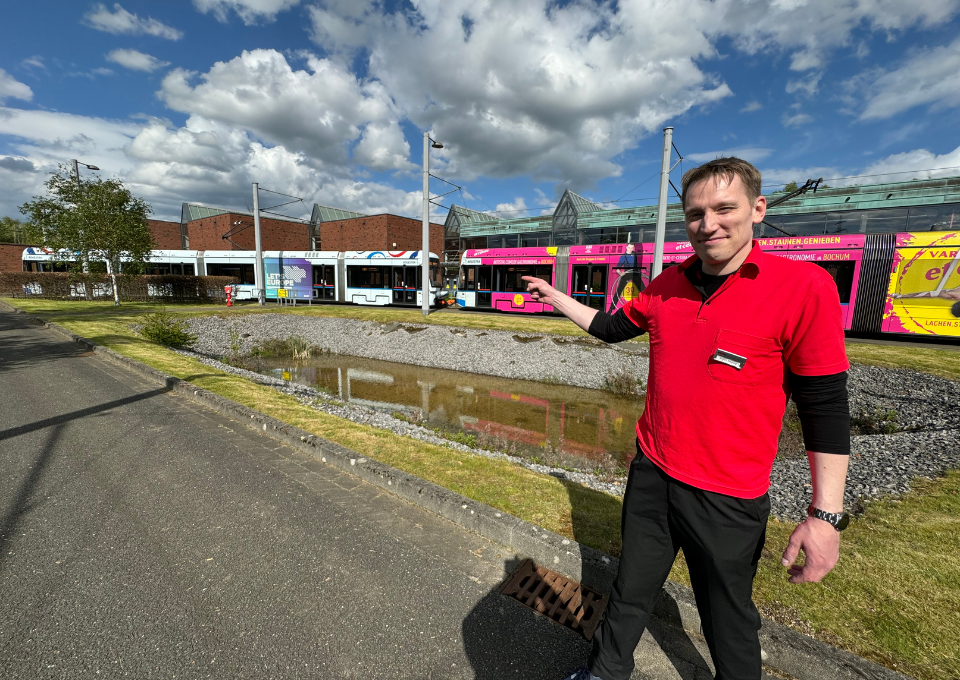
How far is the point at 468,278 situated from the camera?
21.1m

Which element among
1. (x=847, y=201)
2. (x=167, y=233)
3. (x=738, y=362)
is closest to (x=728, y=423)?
(x=738, y=362)

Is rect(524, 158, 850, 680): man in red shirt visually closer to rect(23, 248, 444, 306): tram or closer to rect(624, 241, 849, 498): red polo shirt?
rect(624, 241, 849, 498): red polo shirt

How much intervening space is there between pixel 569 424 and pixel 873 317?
1109 cm

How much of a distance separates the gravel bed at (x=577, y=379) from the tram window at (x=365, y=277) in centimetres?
471

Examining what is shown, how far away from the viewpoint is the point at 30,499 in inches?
146

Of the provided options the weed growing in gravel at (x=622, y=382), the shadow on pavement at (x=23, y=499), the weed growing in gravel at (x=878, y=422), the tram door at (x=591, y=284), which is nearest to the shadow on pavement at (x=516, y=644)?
the shadow on pavement at (x=23, y=499)

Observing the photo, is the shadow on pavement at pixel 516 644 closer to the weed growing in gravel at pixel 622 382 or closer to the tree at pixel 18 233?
the weed growing in gravel at pixel 622 382

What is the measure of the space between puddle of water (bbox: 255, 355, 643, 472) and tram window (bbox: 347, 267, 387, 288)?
29.1 feet

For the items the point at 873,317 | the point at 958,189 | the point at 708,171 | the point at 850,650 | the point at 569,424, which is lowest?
the point at 569,424

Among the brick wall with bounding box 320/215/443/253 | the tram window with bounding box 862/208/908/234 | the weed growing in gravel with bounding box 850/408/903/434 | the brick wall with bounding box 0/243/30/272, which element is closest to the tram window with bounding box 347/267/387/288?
the brick wall with bounding box 320/215/443/253

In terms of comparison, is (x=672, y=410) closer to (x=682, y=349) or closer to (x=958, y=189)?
(x=682, y=349)

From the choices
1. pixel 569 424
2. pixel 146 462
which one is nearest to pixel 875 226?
pixel 569 424

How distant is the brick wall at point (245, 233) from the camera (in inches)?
1850

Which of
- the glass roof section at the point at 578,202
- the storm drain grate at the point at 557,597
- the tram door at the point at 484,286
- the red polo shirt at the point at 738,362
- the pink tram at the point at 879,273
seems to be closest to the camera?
the red polo shirt at the point at 738,362
